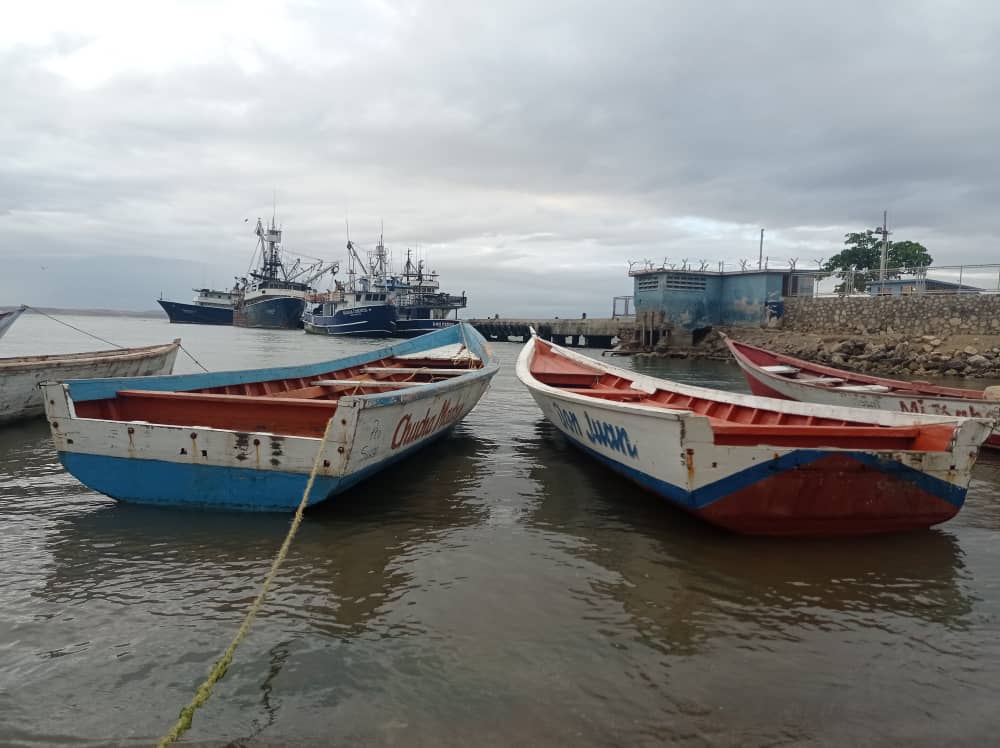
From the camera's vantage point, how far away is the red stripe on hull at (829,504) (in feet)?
15.6

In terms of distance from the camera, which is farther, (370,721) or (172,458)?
(172,458)

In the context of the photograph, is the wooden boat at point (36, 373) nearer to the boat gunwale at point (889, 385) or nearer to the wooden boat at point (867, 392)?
the wooden boat at point (867, 392)

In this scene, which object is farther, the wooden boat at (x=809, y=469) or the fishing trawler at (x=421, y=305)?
the fishing trawler at (x=421, y=305)

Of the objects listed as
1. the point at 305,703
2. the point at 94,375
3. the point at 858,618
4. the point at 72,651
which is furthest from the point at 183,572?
the point at 94,375

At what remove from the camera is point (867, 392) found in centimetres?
1005

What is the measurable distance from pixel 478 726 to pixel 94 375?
10.9 metres

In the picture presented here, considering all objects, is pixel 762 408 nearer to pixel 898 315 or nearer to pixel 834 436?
pixel 834 436

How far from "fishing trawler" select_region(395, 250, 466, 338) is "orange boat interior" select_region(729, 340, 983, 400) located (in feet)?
136

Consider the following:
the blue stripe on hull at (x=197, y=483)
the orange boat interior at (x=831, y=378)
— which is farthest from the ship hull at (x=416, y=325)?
the blue stripe on hull at (x=197, y=483)

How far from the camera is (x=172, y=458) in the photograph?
17.0 feet

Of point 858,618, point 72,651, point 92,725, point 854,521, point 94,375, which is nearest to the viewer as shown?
point 92,725

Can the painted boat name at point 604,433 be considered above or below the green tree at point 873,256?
below

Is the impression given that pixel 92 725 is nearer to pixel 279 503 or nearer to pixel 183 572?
pixel 183 572

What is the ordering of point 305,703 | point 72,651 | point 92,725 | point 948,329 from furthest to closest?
point 948,329 < point 72,651 < point 305,703 < point 92,725
